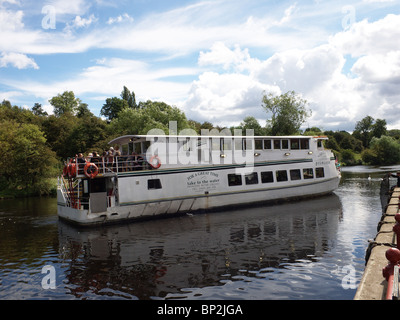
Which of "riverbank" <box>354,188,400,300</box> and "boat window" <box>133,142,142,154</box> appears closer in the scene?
"riverbank" <box>354,188,400,300</box>

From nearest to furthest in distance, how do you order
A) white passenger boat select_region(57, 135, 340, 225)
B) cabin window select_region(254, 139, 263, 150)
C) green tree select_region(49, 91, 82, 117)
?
white passenger boat select_region(57, 135, 340, 225) < cabin window select_region(254, 139, 263, 150) < green tree select_region(49, 91, 82, 117)

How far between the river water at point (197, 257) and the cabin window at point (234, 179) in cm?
266

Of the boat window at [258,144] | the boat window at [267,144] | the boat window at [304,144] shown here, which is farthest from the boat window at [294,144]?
the boat window at [258,144]

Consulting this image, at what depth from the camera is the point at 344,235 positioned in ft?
56.4

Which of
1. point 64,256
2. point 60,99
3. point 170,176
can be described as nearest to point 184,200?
point 170,176

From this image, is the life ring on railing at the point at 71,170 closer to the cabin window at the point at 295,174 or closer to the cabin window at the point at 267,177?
the cabin window at the point at 267,177

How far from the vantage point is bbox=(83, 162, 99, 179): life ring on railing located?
20.3m

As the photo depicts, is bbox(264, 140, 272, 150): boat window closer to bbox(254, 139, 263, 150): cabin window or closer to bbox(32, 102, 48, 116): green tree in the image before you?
bbox(254, 139, 263, 150): cabin window

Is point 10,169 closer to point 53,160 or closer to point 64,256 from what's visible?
point 53,160
